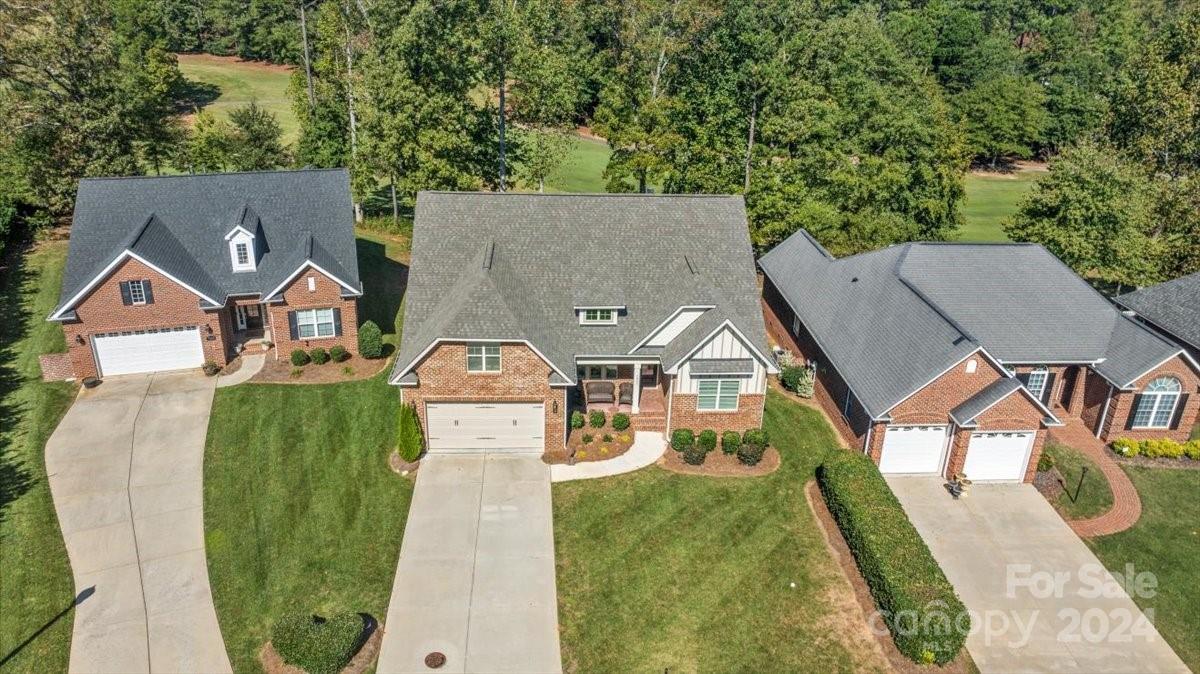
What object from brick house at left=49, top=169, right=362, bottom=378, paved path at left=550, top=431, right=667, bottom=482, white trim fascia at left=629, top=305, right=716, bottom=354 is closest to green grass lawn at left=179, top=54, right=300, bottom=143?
brick house at left=49, top=169, right=362, bottom=378

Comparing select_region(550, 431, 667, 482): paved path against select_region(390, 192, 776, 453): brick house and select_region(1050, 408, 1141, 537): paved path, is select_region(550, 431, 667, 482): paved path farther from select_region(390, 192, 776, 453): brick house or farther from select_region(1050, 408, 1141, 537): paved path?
select_region(1050, 408, 1141, 537): paved path

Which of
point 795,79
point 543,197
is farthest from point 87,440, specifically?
point 795,79

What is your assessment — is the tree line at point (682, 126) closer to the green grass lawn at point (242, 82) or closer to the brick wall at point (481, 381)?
the brick wall at point (481, 381)

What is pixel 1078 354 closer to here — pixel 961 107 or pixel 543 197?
pixel 543 197

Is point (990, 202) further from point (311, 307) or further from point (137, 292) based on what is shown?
point (137, 292)

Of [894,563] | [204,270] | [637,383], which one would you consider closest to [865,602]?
[894,563]

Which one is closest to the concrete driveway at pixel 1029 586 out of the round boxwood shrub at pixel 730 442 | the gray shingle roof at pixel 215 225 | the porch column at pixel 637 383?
the round boxwood shrub at pixel 730 442
